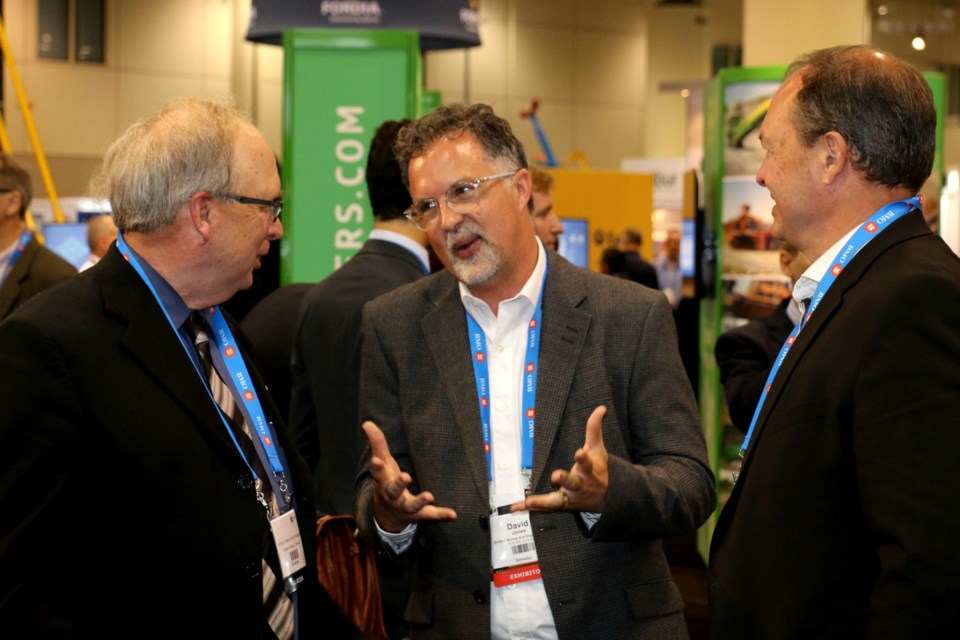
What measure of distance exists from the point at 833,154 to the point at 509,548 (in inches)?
38.5

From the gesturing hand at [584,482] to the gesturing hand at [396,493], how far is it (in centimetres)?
18

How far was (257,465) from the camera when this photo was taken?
6.59ft

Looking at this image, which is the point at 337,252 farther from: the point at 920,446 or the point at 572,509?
the point at 920,446

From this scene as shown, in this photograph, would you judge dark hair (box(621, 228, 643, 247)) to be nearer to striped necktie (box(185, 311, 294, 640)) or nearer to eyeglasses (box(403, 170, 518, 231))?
eyeglasses (box(403, 170, 518, 231))

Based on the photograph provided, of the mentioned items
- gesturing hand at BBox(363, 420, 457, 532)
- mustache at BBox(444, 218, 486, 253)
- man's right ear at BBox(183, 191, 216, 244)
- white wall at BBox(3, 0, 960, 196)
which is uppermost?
white wall at BBox(3, 0, 960, 196)

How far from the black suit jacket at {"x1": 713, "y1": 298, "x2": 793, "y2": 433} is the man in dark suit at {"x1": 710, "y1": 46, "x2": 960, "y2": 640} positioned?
203 centimetres

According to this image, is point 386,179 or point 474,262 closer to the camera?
point 474,262

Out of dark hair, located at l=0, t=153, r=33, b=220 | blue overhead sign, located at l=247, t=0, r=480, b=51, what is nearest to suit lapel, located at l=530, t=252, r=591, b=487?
dark hair, located at l=0, t=153, r=33, b=220

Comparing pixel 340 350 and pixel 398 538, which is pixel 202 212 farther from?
pixel 340 350

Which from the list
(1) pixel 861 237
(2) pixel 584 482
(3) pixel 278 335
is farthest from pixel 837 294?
(3) pixel 278 335

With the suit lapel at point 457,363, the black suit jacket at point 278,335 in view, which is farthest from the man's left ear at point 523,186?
the black suit jacket at point 278,335

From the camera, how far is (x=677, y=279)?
13.4 metres

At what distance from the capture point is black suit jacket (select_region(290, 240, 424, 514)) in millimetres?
3225

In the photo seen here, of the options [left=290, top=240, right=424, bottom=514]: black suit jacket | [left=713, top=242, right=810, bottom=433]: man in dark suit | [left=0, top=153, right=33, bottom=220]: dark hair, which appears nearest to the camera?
[left=290, top=240, right=424, bottom=514]: black suit jacket
